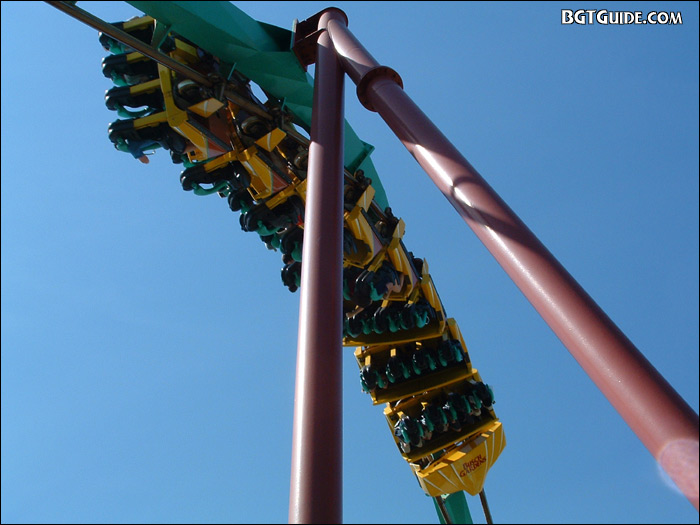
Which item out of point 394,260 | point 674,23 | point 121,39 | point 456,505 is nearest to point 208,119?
point 121,39

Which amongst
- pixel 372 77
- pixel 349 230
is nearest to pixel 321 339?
pixel 372 77

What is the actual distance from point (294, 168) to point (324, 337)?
3388 millimetres

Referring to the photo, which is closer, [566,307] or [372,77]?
[566,307]

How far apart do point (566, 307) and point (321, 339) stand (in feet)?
2.96

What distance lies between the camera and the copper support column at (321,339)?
213cm

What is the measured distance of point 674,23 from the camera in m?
5.77

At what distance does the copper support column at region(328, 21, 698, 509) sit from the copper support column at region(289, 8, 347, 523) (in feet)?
1.32

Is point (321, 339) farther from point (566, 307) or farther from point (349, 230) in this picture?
point (349, 230)

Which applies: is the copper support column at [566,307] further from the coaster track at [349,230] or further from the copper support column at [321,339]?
the coaster track at [349,230]

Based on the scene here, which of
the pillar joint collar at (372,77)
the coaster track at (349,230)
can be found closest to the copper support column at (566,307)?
the pillar joint collar at (372,77)

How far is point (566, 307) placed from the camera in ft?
7.86

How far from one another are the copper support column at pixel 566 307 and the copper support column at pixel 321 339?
40cm

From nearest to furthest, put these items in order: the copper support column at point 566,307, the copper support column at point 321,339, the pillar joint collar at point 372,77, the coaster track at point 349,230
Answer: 1. the copper support column at point 566,307
2. the copper support column at point 321,339
3. the pillar joint collar at point 372,77
4. the coaster track at point 349,230

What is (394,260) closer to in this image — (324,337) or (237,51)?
(237,51)
